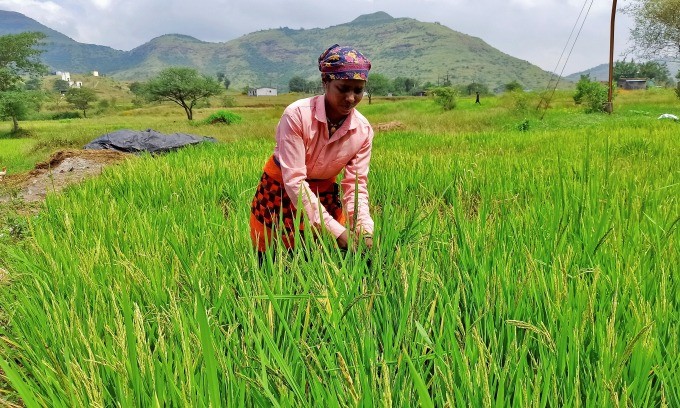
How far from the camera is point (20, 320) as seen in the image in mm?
1584

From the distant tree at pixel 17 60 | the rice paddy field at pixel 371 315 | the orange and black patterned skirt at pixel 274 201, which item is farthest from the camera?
the distant tree at pixel 17 60

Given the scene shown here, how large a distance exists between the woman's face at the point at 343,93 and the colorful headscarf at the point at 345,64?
29 mm

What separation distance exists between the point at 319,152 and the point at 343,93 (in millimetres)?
333

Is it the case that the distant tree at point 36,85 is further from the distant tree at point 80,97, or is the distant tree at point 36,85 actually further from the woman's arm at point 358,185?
the woman's arm at point 358,185

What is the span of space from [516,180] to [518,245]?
2.17 m

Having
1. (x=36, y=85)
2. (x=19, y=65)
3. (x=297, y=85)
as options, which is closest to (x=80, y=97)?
(x=19, y=65)

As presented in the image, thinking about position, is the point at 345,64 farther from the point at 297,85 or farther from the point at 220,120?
the point at 297,85

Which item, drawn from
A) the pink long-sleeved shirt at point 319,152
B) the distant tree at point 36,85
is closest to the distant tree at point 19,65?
the distant tree at point 36,85

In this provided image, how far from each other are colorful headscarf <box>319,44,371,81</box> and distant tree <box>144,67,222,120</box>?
5022 centimetres

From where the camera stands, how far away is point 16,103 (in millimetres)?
32812

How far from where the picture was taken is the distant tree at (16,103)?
3200 cm

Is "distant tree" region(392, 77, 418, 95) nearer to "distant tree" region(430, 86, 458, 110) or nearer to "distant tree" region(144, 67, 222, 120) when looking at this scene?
"distant tree" region(144, 67, 222, 120)

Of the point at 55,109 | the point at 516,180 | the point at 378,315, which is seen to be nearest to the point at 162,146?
the point at 516,180

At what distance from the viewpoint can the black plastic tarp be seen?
1169 centimetres
